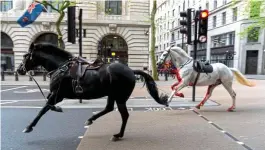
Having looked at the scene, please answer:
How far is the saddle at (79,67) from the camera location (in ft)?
16.1

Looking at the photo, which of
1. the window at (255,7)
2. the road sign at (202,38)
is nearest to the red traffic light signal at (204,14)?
the road sign at (202,38)

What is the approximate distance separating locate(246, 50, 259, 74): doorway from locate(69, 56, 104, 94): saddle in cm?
3869

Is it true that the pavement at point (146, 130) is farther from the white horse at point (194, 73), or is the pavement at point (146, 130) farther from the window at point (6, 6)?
the window at point (6, 6)

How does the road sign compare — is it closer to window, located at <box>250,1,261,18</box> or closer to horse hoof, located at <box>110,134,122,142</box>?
horse hoof, located at <box>110,134,122,142</box>

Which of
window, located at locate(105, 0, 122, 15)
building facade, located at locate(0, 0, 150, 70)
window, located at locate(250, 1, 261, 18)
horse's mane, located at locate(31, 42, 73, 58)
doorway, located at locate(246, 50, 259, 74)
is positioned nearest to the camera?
horse's mane, located at locate(31, 42, 73, 58)

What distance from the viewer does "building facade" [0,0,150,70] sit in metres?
Answer: 27.8

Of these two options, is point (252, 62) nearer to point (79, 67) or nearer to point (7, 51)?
point (7, 51)

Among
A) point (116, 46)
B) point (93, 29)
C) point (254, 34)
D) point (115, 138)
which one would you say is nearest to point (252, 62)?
point (254, 34)

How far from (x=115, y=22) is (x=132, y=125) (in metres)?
23.5

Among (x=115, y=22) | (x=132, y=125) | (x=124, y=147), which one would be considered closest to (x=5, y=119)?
(x=132, y=125)

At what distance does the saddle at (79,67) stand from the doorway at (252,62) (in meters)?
38.7

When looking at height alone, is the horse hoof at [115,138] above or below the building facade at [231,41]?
below

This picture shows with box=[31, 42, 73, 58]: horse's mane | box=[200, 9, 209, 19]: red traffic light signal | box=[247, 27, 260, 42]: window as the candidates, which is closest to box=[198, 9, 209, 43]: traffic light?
box=[200, 9, 209, 19]: red traffic light signal

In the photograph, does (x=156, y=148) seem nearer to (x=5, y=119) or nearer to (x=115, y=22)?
(x=5, y=119)
